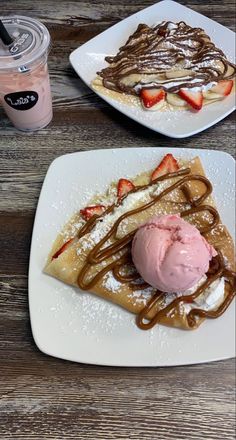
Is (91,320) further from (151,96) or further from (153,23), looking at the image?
(153,23)

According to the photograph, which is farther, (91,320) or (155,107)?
(155,107)

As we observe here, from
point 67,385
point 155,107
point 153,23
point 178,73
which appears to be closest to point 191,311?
point 67,385

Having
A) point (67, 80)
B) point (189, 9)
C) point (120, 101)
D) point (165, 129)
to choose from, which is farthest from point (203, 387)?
point (189, 9)

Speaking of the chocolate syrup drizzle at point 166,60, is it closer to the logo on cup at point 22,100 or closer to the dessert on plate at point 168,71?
the dessert on plate at point 168,71

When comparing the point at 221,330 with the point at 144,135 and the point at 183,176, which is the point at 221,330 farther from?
the point at 144,135

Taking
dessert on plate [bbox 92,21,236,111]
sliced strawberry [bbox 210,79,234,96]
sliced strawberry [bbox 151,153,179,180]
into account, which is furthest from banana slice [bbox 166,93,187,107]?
sliced strawberry [bbox 151,153,179,180]

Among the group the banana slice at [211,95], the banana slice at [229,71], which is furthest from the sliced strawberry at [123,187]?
the banana slice at [229,71]

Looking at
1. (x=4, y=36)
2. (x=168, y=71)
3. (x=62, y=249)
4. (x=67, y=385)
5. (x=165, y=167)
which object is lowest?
(x=67, y=385)

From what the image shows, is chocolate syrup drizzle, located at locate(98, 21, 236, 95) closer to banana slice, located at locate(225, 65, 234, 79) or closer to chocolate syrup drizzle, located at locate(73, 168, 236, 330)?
banana slice, located at locate(225, 65, 234, 79)

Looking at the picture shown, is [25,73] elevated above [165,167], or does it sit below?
above
